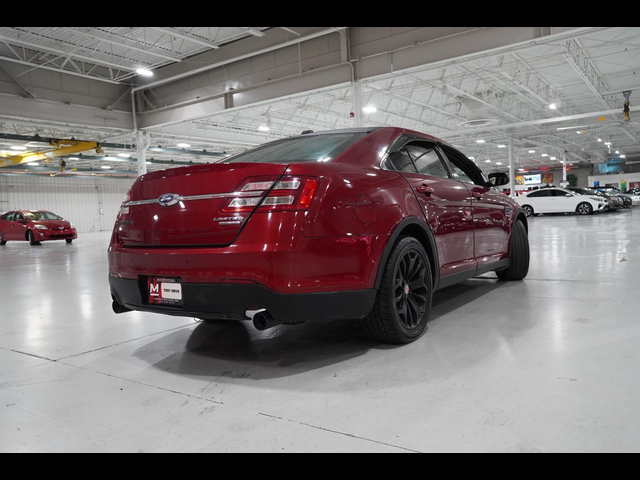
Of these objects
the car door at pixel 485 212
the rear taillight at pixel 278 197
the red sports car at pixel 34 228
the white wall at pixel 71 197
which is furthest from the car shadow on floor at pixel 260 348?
the white wall at pixel 71 197

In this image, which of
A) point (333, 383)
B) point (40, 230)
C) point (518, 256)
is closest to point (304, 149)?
point (333, 383)

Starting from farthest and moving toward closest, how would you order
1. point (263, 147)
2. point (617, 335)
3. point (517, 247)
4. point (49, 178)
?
point (49, 178), point (517, 247), point (263, 147), point (617, 335)

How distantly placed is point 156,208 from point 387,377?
4.86ft

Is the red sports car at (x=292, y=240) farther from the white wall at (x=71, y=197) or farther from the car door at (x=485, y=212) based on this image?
the white wall at (x=71, y=197)

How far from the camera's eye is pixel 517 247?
477 cm

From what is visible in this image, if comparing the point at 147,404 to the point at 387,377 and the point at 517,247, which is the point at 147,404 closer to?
the point at 387,377

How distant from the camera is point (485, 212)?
→ 3.96 meters

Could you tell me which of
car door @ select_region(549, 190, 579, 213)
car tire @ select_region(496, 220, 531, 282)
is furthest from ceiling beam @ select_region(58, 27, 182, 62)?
car door @ select_region(549, 190, 579, 213)

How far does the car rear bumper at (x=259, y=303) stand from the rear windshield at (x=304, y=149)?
2.61 ft

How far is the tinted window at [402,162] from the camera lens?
304 centimetres

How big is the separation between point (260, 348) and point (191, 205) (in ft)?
3.31

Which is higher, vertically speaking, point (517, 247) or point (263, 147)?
point (263, 147)
